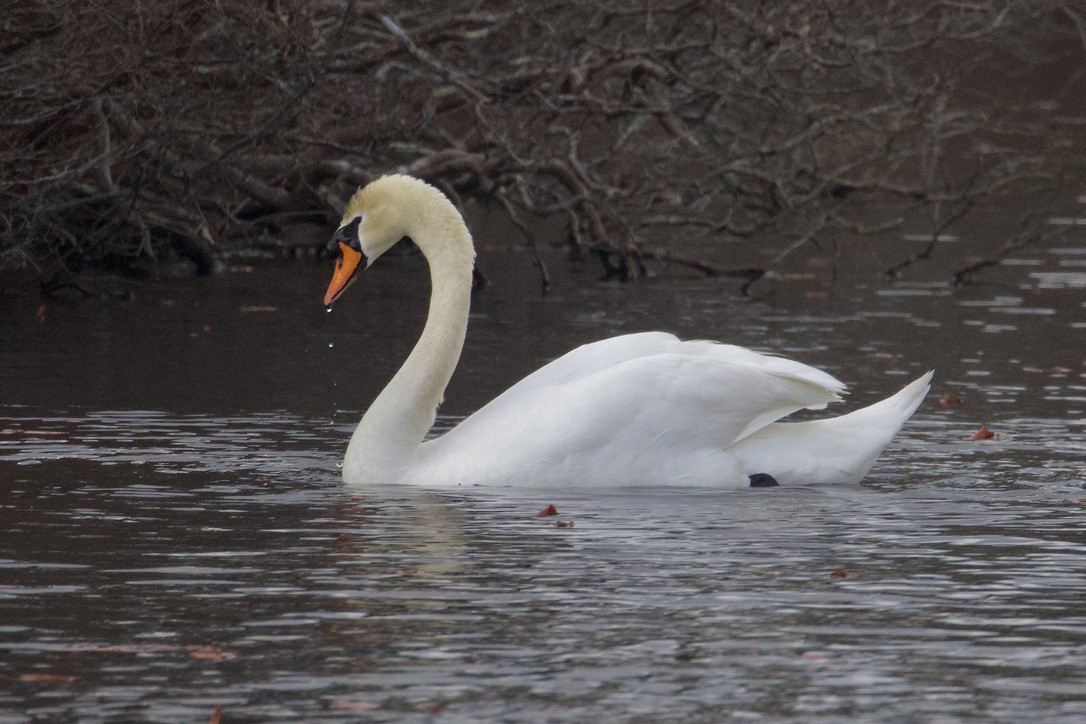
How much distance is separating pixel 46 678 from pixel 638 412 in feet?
11.4

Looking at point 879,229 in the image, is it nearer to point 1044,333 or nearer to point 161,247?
point 1044,333

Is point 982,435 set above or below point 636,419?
below

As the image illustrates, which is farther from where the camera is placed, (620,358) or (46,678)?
(620,358)

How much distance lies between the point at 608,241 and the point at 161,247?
433 centimetres

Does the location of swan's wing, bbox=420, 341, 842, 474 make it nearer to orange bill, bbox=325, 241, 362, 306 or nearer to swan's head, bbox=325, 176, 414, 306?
orange bill, bbox=325, 241, 362, 306

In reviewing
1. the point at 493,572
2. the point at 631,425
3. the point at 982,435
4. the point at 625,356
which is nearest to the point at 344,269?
the point at 625,356

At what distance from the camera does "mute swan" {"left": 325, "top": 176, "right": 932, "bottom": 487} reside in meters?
8.05

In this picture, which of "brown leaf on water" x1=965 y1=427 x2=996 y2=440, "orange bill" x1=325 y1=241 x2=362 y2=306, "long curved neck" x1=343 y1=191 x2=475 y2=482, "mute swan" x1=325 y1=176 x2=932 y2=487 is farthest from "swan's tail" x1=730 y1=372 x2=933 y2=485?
"orange bill" x1=325 y1=241 x2=362 y2=306

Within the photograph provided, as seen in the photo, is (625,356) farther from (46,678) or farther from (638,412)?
(46,678)

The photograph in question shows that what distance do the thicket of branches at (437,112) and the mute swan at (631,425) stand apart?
5.53m

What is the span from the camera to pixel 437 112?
18203mm

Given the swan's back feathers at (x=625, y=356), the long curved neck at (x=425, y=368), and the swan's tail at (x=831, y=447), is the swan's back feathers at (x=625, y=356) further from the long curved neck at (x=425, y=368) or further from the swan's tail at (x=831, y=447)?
the long curved neck at (x=425, y=368)

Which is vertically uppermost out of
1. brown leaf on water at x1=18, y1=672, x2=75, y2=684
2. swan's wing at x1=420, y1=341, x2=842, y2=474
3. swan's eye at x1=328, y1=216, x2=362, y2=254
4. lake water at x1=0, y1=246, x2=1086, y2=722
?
swan's eye at x1=328, y1=216, x2=362, y2=254

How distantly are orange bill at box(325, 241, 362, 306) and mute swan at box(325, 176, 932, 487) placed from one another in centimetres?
2
